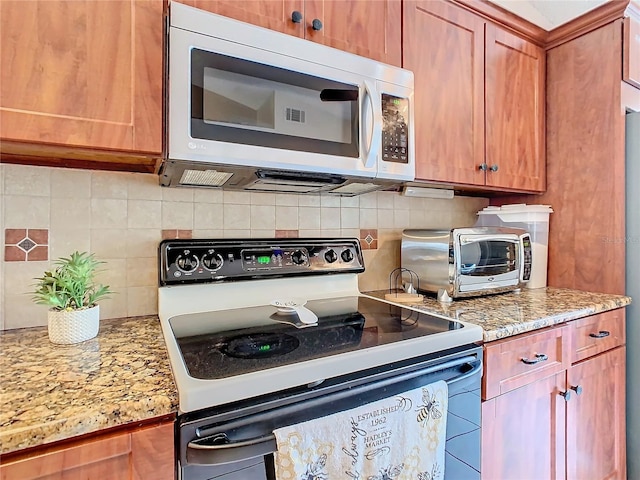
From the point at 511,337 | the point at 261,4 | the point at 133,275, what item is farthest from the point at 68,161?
the point at 511,337

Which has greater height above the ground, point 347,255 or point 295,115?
point 295,115

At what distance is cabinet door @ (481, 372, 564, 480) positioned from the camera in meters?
1.06

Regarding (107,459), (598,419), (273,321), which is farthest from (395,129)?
(598,419)

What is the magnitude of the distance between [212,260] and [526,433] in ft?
3.88

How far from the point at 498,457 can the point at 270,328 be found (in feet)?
2.60

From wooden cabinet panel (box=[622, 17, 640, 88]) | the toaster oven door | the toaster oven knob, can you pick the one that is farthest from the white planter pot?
wooden cabinet panel (box=[622, 17, 640, 88])

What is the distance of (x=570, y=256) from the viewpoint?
1734mm

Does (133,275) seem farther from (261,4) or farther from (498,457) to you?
(498,457)

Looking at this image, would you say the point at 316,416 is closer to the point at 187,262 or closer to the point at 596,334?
the point at 187,262

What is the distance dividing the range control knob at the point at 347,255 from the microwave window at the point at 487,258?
44 cm

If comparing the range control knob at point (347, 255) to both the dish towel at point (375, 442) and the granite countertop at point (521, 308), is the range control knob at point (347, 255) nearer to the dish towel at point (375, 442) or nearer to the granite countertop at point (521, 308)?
the granite countertop at point (521, 308)

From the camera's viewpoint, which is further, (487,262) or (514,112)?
(514,112)

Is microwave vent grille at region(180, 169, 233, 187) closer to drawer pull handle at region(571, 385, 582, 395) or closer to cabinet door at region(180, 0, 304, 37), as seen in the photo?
cabinet door at region(180, 0, 304, 37)

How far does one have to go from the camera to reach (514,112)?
1.66 meters
